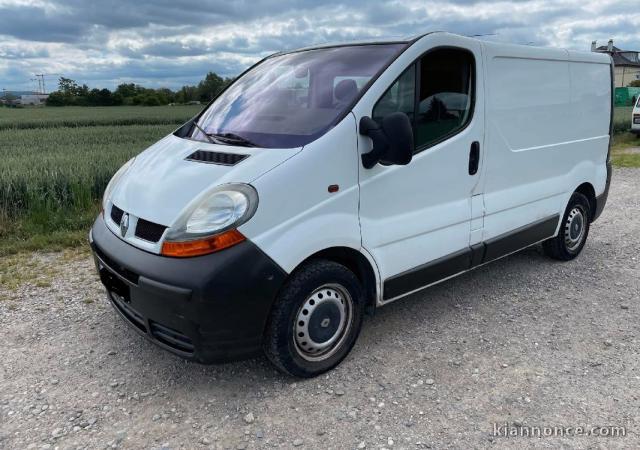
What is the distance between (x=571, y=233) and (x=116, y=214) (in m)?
4.30

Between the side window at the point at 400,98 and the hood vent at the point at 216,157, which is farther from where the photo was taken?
the side window at the point at 400,98

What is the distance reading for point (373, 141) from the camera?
2.98m

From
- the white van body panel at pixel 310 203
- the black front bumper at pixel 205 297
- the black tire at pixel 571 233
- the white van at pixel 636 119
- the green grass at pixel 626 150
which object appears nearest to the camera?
the black front bumper at pixel 205 297

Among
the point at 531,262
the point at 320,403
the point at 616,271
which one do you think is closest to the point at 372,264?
the point at 320,403

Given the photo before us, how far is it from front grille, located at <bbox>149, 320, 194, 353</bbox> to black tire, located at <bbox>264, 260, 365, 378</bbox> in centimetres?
44

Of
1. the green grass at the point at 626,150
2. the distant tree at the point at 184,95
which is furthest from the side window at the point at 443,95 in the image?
the distant tree at the point at 184,95

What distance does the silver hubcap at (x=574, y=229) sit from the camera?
5125mm

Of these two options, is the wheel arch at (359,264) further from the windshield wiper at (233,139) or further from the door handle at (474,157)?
the door handle at (474,157)

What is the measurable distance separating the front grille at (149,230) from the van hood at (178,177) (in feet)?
0.09

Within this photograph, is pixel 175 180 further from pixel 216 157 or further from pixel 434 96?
pixel 434 96

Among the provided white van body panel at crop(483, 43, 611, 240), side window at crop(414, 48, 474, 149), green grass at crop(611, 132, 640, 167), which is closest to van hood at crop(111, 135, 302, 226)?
side window at crop(414, 48, 474, 149)

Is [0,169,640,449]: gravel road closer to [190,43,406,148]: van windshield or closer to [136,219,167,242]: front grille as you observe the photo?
[136,219,167,242]: front grille

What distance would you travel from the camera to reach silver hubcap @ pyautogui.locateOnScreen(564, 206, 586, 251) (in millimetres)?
5125

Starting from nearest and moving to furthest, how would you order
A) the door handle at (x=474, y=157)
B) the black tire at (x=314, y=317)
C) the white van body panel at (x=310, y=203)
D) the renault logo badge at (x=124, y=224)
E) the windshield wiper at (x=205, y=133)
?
the white van body panel at (x=310, y=203), the black tire at (x=314, y=317), the renault logo badge at (x=124, y=224), the windshield wiper at (x=205, y=133), the door handle at (x=474, y=157)
